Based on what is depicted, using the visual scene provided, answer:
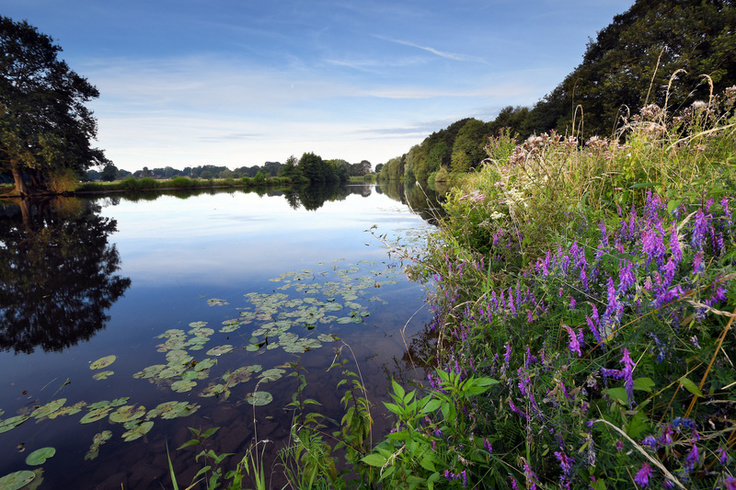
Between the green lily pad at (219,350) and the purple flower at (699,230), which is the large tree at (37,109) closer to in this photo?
the green lily pad at (219,350)

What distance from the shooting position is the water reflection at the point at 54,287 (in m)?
5.38

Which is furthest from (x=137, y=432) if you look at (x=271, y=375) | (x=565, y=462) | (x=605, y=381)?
(x=605, y=381)

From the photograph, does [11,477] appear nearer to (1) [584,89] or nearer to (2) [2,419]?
(2) [2,419]

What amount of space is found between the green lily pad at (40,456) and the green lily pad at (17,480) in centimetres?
10

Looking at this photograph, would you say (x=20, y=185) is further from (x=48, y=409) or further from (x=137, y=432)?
(x=137, y=432)

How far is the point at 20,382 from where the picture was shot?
13.2 feet

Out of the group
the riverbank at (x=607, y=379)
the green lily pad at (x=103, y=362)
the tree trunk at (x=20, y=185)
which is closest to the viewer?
the riverbank at (x=607, y=379)

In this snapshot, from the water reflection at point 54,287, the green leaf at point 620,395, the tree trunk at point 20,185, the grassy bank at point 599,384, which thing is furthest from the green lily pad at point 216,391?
the tree trunk at point 20,185

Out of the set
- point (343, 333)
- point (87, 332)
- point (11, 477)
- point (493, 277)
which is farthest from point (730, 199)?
point (87, 332)

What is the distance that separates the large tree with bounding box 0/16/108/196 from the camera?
29.4 metres

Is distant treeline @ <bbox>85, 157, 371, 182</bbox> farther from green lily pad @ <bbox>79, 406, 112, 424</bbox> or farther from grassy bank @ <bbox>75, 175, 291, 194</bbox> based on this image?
green lily pad @ <bbox>79, 406, 112, 424</bbox>

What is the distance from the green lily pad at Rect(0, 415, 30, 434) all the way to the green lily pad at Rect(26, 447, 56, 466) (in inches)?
25.6

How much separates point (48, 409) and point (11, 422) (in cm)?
28

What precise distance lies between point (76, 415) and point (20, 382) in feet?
4.66
